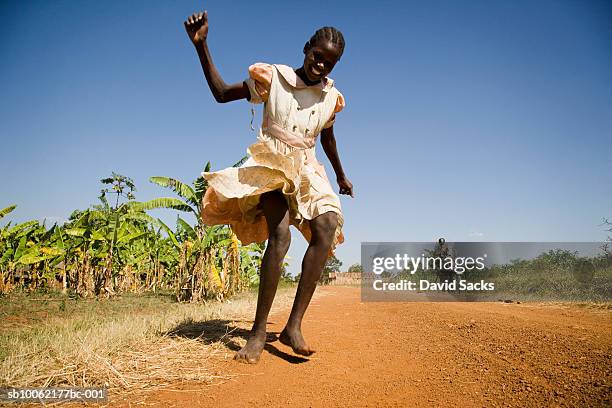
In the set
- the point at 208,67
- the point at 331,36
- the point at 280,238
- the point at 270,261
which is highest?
the point at 331,36

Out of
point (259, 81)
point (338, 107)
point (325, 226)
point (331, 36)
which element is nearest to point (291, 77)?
point (259, 81)

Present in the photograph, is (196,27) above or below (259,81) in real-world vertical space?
above

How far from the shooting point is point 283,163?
2482 millimetres

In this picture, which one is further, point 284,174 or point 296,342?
point 284,174

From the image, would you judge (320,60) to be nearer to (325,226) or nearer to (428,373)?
(325,226)

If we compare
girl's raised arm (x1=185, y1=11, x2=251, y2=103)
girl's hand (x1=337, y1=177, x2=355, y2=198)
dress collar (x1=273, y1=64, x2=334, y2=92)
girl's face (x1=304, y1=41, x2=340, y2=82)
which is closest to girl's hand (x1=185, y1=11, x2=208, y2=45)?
girl's raised arm (x1=185, y1=11, x2=251, y2=103)

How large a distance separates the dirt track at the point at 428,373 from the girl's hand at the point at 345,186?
1.12 metres

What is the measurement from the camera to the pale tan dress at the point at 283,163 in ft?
8.18

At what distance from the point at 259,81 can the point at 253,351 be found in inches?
65.9

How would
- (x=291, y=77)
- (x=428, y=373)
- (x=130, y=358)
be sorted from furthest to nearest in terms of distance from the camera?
(x=291, y=77), (x=130, y=358), (x=428, y=373)

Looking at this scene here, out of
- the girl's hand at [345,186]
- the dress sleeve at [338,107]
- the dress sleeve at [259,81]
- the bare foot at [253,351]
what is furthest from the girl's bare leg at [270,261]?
the girl's hand at [345,186]

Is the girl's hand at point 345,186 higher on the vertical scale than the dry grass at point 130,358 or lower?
higher

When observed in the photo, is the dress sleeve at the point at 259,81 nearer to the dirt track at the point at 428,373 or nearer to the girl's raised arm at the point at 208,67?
the girl's raised arm at the point at 208,67

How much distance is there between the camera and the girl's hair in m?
2.61
